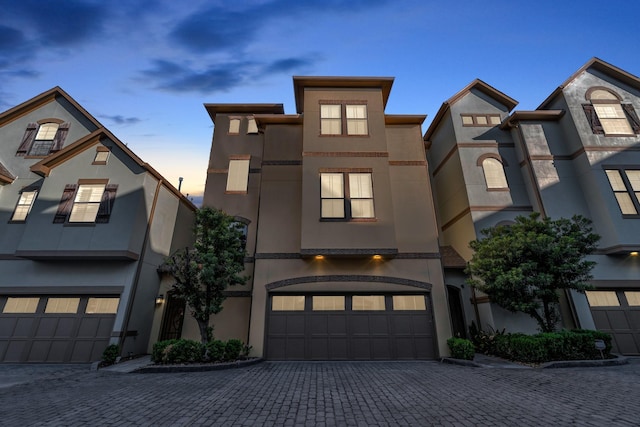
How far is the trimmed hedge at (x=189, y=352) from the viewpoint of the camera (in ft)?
31.9

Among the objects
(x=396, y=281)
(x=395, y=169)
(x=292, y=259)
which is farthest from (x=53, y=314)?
(x=395, y=169)

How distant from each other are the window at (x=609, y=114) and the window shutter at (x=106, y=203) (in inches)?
963

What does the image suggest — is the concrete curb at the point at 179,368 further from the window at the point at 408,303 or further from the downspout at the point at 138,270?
the window at the point at 408,303

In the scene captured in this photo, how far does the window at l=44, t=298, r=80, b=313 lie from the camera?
11905 mm

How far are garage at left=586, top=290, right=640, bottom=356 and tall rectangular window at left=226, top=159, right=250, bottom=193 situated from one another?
678 inches

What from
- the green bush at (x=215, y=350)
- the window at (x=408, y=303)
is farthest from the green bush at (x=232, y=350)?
the window at (x=408, y=303)

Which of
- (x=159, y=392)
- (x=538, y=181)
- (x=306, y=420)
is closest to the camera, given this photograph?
(x=306, y=420)

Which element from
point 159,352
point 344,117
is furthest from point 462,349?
point 344,117

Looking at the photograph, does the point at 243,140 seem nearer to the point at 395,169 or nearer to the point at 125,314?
the point at 395,169

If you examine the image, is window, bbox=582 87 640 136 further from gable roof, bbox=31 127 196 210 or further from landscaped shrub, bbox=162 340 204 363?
gable roof, bbox=31 127 196 210

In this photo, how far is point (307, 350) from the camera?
11359 mm

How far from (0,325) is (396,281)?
17.2m

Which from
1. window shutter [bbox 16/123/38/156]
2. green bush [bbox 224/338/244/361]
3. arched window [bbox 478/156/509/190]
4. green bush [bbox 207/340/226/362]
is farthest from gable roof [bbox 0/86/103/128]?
arched window [bbox 478/156/509/190]

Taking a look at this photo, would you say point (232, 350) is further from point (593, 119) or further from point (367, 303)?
point (593, 119)
